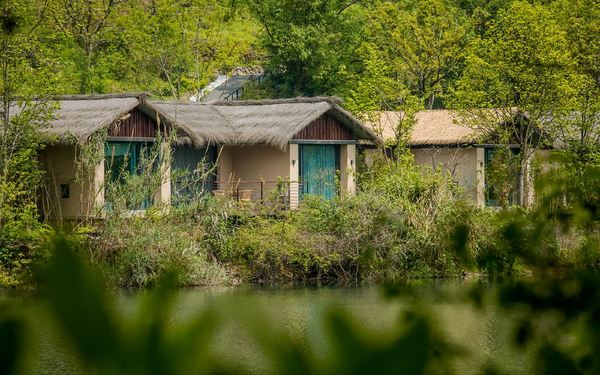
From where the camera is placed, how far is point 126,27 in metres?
36.5

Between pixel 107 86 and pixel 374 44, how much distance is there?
857 cm

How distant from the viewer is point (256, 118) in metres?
25.4

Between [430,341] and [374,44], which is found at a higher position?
[374,44]

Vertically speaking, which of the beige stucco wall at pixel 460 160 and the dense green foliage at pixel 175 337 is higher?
the beige stucco wall at pixel 460 160

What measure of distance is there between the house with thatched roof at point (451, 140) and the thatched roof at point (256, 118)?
172 centimetres

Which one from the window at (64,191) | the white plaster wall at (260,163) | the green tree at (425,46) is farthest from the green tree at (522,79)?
the window at (64,191)

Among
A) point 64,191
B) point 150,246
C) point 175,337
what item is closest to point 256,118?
point 64,191

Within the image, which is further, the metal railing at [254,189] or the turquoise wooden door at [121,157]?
the metal railing at [254,189]

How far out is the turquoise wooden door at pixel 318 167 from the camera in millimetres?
25047

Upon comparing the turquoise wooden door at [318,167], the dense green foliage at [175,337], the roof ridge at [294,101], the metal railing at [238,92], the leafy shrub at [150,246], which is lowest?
the leafy shrub at [150,246]

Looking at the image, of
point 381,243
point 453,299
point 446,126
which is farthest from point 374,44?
point 453,299

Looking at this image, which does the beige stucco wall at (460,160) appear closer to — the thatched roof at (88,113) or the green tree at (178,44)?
the thatched roof at (88,113)

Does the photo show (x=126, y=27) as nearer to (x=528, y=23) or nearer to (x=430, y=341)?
(x=528, y=23)

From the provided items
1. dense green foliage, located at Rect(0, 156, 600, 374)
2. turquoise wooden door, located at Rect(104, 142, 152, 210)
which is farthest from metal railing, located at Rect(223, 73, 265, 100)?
dense green foliage, located at Rect(0, 156, 600, 374)
